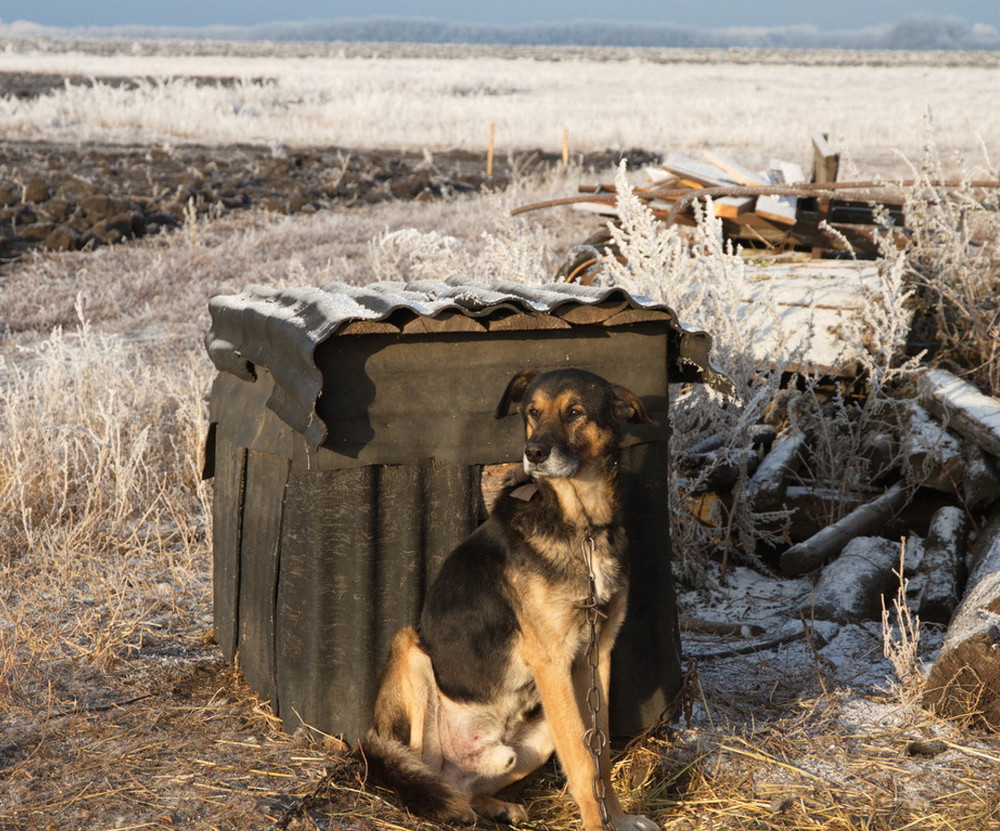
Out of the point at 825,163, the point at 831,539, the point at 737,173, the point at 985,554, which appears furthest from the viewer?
the point at 825,163

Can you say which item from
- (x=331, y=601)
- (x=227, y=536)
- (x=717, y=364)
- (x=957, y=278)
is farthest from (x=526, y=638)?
(x=957, y=278)

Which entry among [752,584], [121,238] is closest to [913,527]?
Result: [752,584]

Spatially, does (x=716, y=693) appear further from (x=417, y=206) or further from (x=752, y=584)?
(x=417, y=206)

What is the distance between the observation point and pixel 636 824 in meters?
3.20

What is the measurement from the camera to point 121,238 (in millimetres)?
14125

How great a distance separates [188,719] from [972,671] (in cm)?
301

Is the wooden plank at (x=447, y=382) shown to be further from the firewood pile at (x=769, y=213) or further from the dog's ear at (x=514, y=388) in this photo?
the firewood pile at (x=769, y=213)

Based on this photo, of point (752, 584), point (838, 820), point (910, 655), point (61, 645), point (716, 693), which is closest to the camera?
point (838, 820)

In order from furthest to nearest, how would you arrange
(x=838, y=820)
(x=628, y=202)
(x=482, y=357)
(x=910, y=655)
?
1. (x=628, y=202)
2. (x=910, y=655)
3. (x=482, y=357)
4. (x=838, y=820)

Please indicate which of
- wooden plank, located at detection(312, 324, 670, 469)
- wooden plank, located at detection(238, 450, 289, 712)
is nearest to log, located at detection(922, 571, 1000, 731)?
wooden plank, located at detection(312, 324, 670, 469)

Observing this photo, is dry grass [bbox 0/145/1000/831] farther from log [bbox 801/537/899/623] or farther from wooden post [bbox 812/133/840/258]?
wooden post [bbox 812/133/840/258]

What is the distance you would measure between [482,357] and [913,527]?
10.9 ft

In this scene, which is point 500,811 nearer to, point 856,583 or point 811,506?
point 856,583

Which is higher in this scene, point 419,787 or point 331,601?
point 331,601
